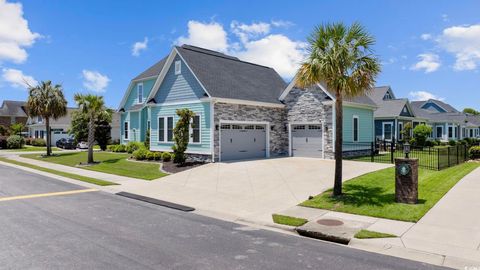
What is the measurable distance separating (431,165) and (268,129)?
10269mm

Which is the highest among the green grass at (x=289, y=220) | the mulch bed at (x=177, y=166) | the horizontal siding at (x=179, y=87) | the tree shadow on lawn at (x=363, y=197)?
the horizontal siding at (x=179, y=87)

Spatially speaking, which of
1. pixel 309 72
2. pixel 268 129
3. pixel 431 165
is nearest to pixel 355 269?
pixel 309 72

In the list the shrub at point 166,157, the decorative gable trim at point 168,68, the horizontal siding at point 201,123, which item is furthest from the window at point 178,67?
the shrub at point 166,157

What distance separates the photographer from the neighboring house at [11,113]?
67812 mm

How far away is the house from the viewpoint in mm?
21094

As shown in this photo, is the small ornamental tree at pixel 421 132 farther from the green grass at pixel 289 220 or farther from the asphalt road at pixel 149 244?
the asphalt road at pixel 149 244

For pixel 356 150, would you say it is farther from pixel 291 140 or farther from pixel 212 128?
pixel 212 128

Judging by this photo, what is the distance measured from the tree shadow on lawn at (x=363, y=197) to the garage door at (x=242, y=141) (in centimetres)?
1023

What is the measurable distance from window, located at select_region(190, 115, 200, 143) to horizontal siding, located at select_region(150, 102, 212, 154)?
0.32 meters

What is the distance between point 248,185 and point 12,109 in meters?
73.2

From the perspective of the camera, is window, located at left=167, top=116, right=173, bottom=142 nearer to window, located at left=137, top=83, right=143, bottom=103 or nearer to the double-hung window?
window, located at left=137, top=83, right=143, bottom=103

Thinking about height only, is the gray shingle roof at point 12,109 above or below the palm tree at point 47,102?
above

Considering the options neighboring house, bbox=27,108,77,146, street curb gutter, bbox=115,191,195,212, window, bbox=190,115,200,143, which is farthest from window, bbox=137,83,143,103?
neighboring house, bbox=27,108,77,146

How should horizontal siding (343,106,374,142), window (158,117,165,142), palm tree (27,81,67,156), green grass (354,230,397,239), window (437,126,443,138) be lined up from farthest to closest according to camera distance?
window (437,126,443,138)
palm tree (27,81,67,156)
window (158,117,165,142)
horizontal siding (343,106,374,142)
green grass (354,230,397,239)
